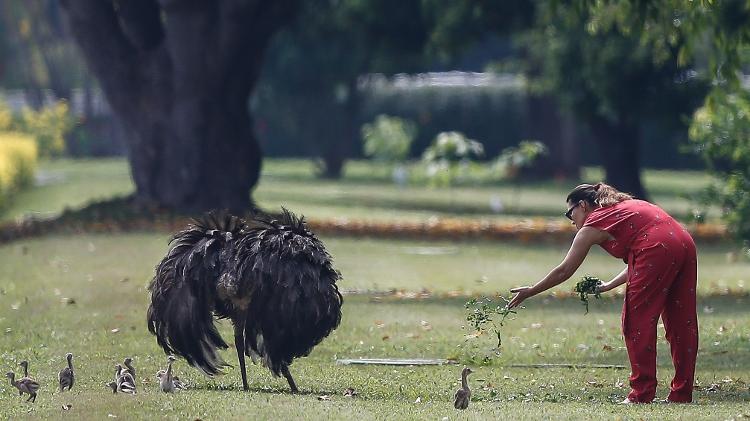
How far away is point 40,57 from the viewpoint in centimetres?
6706

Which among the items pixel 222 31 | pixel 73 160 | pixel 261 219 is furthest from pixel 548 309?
pixel 73 160

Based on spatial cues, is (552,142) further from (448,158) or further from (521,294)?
(521,294)

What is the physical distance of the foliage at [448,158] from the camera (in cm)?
3531

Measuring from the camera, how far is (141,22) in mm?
26000

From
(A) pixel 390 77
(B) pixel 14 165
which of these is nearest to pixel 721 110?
(A) pixel 390 77

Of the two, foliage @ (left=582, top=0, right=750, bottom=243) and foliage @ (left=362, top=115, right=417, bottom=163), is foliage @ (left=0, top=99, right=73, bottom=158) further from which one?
foliage @ (left=582, top=0, right=750, bottom=243)

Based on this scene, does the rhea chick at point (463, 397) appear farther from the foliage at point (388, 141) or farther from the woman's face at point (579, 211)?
the foliage at point (388, 141)

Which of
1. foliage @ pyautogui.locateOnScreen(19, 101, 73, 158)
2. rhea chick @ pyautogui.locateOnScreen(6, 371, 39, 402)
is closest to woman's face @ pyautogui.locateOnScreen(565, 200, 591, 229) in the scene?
rhea chick @ pyautogui.locateOnScreen(6, 371, 39, 402)

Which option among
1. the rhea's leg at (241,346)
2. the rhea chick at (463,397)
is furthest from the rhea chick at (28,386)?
the rhea chick at (463,397)

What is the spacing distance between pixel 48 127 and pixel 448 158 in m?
25.3

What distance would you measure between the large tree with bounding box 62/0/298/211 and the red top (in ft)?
51.5

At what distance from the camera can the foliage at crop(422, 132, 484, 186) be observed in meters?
35.3

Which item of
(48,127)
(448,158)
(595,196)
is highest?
(595,196)

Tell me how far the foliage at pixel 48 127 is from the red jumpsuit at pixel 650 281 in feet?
157
